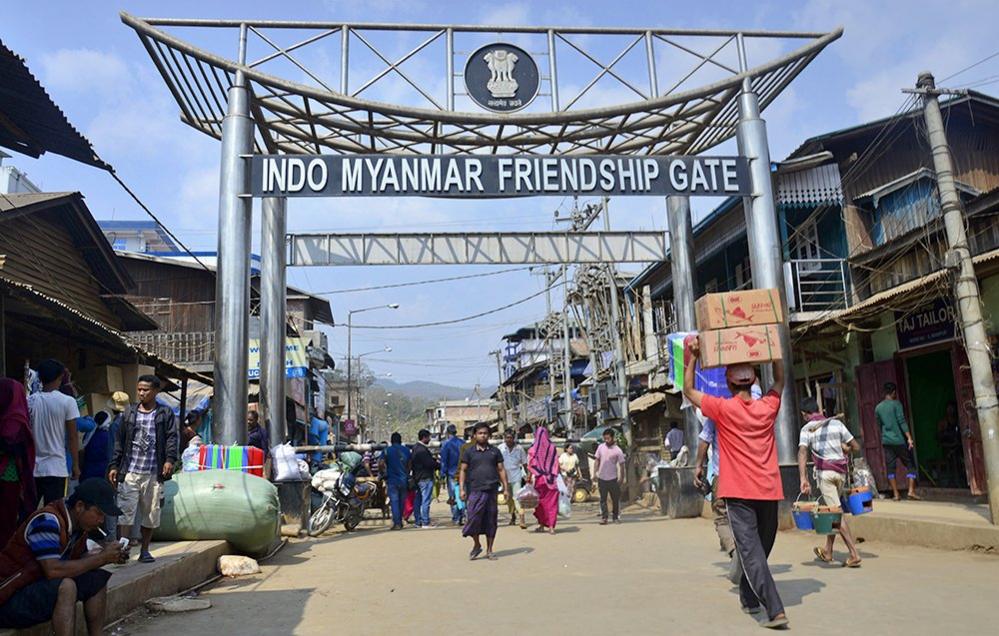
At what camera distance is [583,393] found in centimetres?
3412

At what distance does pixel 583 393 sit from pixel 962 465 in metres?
20.1

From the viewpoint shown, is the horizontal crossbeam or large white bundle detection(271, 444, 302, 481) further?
the horizontal crossbeam

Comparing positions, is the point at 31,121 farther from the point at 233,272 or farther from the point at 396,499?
the point at 396,499

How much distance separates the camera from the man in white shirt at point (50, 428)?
19.4ft

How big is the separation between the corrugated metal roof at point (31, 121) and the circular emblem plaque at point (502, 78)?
6.83 m

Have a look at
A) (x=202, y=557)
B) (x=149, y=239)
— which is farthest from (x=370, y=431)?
(x=202, y=557)

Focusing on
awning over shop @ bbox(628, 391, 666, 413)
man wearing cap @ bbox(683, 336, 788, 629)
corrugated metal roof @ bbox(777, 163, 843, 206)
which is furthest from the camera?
awning over shop @ bbox(628, 391, 666, 413)

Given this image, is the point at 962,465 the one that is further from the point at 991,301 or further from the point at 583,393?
the point at 583,393

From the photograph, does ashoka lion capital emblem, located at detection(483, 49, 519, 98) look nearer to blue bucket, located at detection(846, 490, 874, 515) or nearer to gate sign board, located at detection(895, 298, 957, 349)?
gate sign board, located at detection(895, 298, 957, 349)

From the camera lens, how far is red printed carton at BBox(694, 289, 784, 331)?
626 centimetres

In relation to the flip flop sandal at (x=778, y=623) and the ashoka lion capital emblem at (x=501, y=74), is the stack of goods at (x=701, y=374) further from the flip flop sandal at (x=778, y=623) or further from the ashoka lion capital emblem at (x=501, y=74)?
the ashoka lion capital emblem at (x=501, y=74)

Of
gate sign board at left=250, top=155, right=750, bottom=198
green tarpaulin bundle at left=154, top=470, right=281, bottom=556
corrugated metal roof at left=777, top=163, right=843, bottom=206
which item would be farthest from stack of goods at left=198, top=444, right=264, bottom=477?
corrugated metal roof at left=777, top=163, right=843, bottom=206

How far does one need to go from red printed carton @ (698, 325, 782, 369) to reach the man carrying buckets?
7.23 ft

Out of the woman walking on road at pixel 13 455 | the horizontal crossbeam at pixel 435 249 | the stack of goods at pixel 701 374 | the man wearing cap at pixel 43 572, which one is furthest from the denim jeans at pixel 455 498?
the man wearing cap at pixel 43 572
